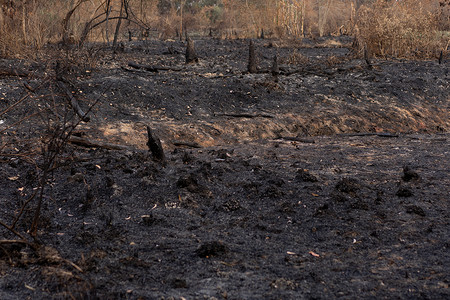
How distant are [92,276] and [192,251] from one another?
2.10 ft

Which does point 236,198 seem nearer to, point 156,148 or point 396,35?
point 156,148

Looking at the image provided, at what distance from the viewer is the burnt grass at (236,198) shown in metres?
2.47

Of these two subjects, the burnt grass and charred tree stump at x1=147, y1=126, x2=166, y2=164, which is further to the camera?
charred tree stump at x1=147, y1=126, x2=166, y2=164

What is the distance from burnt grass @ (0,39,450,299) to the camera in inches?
97.4

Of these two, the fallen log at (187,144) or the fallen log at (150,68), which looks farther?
the fallen log at (150,68)

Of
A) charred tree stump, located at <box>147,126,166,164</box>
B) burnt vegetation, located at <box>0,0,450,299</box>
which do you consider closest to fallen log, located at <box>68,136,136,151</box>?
burnt vegetation, located at <box>0,0,450,299</box>

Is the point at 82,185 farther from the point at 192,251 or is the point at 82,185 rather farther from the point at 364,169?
the point at 364,169

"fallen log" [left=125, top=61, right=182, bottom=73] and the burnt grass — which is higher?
"fallen log" [left=125, top=61, right=182, bottom=73]

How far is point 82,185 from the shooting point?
394 centimetres

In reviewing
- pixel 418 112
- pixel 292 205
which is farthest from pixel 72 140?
pixel 418 112

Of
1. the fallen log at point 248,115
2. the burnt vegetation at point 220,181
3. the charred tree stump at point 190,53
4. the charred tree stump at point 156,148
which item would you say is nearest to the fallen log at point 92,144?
the burnt vegetation at point 220,181

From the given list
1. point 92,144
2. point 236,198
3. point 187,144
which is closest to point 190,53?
point 187,144

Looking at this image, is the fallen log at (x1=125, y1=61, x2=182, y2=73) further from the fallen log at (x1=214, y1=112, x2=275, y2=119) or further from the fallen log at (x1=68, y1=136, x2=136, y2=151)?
the fallen log at (x1=68, y1=136, x2=136, y2=151)

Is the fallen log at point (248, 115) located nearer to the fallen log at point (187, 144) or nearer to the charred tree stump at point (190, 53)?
the fallen log at point (187, 144)
